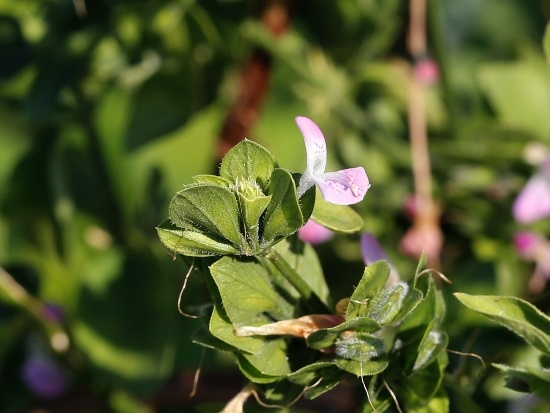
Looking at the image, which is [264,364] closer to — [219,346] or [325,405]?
[219,346]

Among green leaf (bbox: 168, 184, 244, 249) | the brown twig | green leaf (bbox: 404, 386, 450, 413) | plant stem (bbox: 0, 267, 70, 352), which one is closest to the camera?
green leaf (bbox: 168, 184, 244, 249)

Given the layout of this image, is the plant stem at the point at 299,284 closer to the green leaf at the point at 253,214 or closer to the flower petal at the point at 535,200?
the green leaf at the point at 253,214

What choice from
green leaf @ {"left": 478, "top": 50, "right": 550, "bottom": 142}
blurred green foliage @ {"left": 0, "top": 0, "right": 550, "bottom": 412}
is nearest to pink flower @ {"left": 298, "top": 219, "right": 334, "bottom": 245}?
blurred green foliage @ {"left": 0, "top": 0, "right": 550, "bottom": 412}

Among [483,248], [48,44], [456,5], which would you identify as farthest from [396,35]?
[48,44]

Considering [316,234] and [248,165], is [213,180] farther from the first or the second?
[316,234]

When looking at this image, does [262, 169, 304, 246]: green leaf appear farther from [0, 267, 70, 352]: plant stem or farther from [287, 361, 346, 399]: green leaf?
[0, 267, 70, 352]: plant stem
